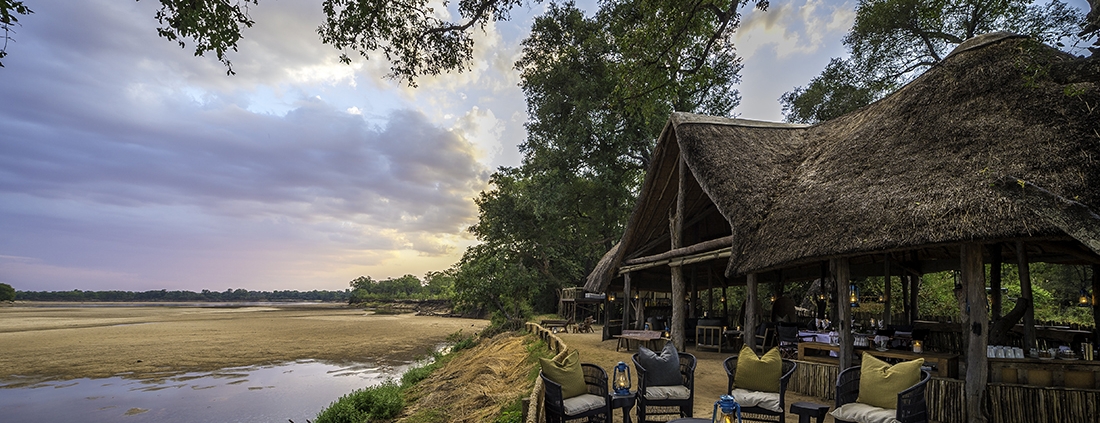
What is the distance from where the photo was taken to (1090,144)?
20.0ft

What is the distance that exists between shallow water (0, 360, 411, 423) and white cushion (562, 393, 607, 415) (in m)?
8.82

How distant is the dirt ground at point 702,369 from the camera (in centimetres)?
691

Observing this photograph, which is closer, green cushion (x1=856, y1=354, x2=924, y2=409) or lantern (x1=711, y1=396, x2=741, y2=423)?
lantern (x1=711, y1=396, x2=741, y2=423)

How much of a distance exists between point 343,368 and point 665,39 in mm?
15229

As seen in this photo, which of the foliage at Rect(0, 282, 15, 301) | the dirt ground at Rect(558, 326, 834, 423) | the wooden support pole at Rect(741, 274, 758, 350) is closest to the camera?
the dirt ground at Rect(558, 326, 834, 423)

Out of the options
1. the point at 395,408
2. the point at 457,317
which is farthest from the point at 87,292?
the point at 395,408

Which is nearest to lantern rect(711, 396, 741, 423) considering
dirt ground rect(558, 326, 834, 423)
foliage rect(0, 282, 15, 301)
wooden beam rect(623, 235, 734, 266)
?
dirt ground rect(558, 326, 834, 423)

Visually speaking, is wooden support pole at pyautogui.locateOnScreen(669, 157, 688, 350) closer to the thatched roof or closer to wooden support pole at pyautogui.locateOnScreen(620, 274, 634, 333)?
the thatched roof

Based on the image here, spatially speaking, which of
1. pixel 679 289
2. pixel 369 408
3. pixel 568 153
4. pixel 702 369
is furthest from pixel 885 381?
pixel 568 153

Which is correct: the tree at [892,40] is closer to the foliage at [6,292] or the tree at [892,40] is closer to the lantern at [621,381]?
the lantern at [621,381]

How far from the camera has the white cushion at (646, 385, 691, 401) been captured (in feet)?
17.4

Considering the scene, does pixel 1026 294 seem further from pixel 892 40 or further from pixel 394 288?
pixel 394 288

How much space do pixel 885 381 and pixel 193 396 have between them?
15.2m

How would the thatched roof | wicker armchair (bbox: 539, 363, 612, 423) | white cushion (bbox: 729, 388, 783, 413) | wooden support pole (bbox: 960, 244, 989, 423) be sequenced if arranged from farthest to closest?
wooden support pole (bbox: 960, 244, 989, 423) → the thatched roof → white cushion (bbox: 729, 388, 783, 413) → wicker armchair (bbox: 539, 363, 612, 423)
